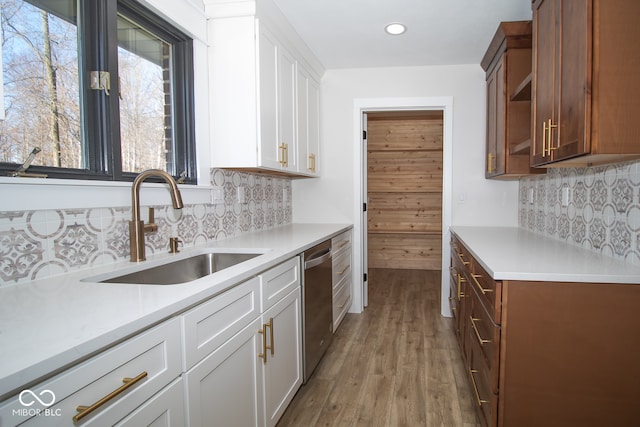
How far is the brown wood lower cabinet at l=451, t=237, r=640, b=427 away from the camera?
140cm

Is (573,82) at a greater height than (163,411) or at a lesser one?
greater

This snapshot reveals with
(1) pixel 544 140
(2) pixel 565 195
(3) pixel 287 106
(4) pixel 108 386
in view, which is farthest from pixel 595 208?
(4) pixel 108 386

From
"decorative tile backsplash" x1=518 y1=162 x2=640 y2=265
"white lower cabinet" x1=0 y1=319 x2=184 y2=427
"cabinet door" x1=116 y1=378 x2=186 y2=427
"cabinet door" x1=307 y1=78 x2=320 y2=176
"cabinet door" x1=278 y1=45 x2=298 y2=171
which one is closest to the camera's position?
"white lower cabinet" x1=0 y1=319 x2=184 y2=427

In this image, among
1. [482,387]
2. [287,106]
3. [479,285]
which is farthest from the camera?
[287,106]

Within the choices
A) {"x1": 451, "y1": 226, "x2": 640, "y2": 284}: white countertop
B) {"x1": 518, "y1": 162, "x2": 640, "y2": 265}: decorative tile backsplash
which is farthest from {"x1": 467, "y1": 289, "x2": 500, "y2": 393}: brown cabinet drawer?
{"x1": 518, "y1": 162, "x2": 640, "y2": 265}: decorative tile backsplash

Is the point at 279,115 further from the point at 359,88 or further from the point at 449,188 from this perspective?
the point at 449,188

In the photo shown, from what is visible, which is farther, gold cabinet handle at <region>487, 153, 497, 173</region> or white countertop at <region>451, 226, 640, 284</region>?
gold cabinet handle at <region>487, 153, 497, 173</region>

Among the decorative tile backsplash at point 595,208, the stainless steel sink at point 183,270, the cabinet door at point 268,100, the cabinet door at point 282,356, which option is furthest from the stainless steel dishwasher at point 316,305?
the decorative tile backsplash at point 595,208

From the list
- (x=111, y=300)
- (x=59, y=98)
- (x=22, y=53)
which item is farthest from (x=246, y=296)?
(x=22, y=53)

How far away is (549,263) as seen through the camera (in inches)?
64.1

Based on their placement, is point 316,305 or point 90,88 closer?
point 90,88

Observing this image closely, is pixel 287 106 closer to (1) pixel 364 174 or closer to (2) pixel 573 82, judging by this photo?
(1) pixel 364 174

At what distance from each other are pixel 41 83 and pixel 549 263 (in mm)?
2090

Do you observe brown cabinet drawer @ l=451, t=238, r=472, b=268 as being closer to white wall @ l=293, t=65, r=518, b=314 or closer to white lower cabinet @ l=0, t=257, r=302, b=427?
white wall @ l=293, t=65, r=518, b=314
